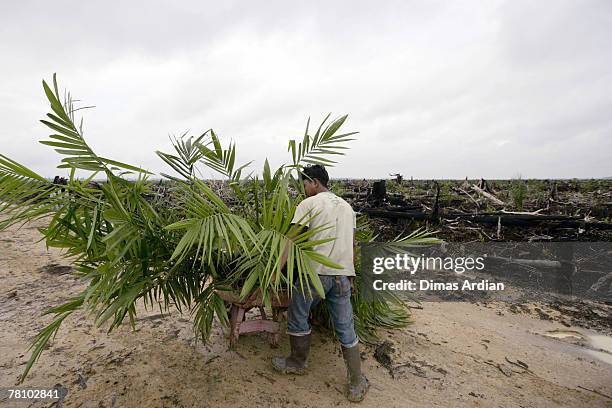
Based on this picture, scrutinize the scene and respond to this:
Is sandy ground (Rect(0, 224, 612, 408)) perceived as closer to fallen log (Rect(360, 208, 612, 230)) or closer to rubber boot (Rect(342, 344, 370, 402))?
rubber boot (Rect(342, 344, 370, 402))

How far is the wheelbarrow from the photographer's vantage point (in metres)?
2.58

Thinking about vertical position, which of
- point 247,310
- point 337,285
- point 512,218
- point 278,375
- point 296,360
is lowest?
point 278,375

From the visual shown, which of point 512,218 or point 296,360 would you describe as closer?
point 296,360

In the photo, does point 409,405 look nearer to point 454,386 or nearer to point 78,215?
point 454,386

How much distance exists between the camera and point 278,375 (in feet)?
9.42

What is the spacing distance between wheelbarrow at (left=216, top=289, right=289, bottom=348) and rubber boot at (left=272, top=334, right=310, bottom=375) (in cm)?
27

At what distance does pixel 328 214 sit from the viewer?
2629 mm

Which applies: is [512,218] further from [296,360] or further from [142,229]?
[142,229]

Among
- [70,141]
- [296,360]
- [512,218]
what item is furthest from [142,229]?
[512,218]

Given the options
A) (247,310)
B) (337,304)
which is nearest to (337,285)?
(337,304)

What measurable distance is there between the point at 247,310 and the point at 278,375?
0.61 m

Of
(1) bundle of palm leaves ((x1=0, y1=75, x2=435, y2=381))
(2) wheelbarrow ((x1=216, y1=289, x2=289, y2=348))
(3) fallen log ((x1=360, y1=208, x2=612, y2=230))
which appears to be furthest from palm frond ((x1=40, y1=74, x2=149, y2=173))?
(3) fallen log ((x1=360, y1=208, x2=612, y2=230))

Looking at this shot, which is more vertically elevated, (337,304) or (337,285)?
(337,285)

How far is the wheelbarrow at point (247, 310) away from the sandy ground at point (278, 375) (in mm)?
252
